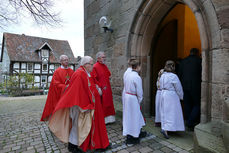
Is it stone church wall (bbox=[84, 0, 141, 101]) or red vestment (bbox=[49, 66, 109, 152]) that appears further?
stone church wall (bbox=[84, 0, 141, 101])

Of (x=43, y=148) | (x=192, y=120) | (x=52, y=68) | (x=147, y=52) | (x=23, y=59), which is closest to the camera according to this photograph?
(x=43, y=148)

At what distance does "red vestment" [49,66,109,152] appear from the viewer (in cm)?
251

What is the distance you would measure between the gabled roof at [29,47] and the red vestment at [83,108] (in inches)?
957

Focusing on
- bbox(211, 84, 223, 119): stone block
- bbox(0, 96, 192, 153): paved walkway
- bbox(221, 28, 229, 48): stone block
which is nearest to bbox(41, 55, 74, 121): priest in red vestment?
bbox(0, 96, 192, 153): paved walkway

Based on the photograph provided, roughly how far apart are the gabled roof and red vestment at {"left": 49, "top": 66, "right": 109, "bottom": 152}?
24318 mm

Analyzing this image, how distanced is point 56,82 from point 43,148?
137cm

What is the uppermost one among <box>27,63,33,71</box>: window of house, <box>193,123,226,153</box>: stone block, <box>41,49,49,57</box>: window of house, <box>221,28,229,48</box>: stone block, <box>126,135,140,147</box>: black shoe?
<box>41,49,49,57</box>: window of house

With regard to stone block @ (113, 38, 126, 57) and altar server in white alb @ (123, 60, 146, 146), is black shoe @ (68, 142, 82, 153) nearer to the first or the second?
altar server in white alb @ (123, 60, 146, 146)

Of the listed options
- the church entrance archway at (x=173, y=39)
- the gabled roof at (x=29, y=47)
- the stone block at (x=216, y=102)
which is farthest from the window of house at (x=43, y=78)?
the stone block at (x=216, y=102)

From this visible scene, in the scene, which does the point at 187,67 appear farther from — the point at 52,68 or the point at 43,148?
the point at 52,68

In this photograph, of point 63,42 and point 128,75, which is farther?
point 63,42

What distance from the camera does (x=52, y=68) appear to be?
27.1 meters

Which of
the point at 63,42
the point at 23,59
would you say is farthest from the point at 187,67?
the point at 63,42

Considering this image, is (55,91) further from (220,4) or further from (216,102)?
(220,4)
